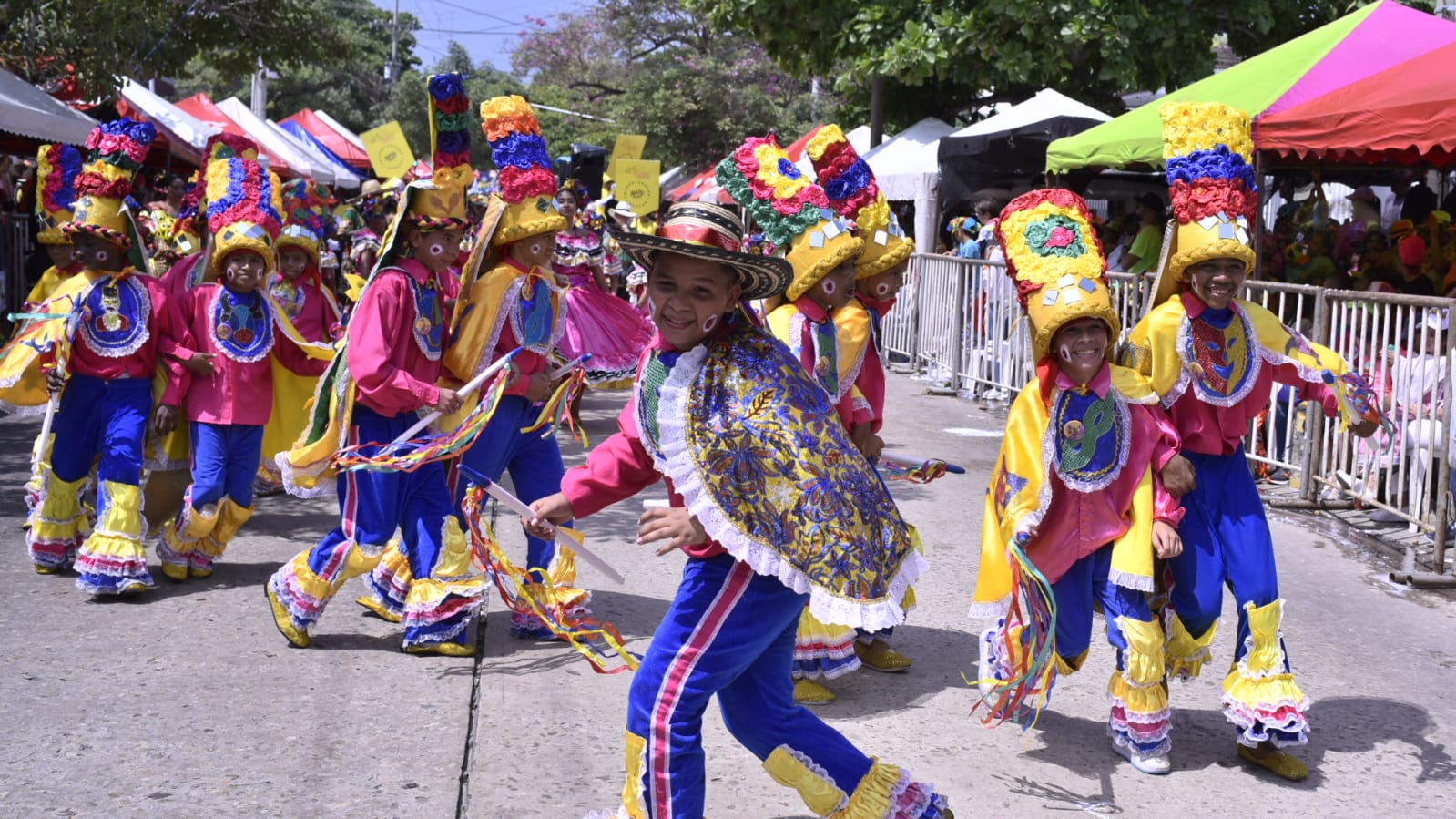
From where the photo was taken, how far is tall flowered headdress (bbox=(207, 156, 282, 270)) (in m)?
6.82

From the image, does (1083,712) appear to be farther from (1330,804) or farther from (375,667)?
(375,667)

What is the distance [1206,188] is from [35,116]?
423 inches

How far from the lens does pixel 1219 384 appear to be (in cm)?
497

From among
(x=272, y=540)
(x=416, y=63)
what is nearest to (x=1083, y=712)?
(x=272, y=540)

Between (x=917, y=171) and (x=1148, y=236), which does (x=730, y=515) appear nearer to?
(x=1148, y=236)

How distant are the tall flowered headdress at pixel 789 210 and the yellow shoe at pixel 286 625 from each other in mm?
2479

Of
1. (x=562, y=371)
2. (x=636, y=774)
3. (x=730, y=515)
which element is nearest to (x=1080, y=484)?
(x=730, y=515)

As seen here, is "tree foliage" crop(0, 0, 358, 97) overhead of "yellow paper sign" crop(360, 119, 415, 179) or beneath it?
overhead

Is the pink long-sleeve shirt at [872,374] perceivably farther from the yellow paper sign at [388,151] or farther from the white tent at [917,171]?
the white tent at [917,171]

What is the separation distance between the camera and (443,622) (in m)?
5.86

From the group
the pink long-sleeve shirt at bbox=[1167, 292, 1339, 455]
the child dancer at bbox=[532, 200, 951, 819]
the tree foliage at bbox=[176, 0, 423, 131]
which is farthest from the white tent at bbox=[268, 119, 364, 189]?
the child dancer at bbox=[532, 200, 951, 819]

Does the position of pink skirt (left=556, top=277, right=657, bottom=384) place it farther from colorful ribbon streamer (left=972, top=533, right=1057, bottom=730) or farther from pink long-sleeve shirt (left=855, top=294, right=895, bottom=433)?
colorful ribbon streamer (left=972, top=533, right=1057, bottom=730)

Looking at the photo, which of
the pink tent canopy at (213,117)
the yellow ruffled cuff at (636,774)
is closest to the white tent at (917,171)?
the pink tent canopy at (213,117)

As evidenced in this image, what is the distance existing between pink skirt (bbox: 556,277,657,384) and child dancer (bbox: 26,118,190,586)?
185cm
